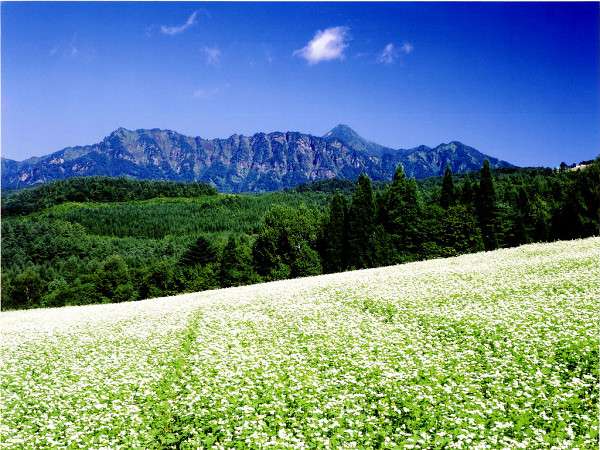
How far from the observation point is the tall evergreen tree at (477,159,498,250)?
76562 mm

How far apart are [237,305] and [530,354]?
20557 mm

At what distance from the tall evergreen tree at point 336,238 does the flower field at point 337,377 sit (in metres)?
52.9

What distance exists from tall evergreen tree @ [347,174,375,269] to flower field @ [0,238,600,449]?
4725 cm

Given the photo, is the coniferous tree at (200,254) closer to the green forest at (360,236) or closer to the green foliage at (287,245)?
the green forest at (360,236)

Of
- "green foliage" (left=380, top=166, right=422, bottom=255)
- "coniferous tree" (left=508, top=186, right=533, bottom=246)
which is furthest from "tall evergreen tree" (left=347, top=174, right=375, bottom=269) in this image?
"coniferous tree" (left=508, top=186, right=533, bottom=246)

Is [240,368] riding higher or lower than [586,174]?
lower

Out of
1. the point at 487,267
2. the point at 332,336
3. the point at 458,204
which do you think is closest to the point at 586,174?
the point at 458,204

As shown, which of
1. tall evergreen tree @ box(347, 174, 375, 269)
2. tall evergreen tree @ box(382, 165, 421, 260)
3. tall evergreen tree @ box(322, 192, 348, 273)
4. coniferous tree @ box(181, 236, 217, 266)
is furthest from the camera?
coniferous tree @ box(181, 236, 217, 266)

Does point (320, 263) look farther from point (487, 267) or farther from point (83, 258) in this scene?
point (83, 258)

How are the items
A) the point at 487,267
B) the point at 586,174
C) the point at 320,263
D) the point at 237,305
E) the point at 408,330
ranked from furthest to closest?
the point at 320,263 < the point at 586,174 < the point at 487,267 < the point at 237,305 < the point at 408,330

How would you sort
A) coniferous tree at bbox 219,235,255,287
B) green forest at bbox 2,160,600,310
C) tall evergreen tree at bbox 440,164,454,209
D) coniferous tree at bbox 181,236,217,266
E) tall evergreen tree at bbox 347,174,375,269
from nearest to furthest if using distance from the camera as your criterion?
green forest at bbox 2,160,600,310 → tall evergreen tree at bbox 347,174,375,269 → tall evergreen tree at bbox 440,164,454,209 → coniferous tree at bbox 219,235,255,287 → coniferous tree at bbox 181,236,217,266

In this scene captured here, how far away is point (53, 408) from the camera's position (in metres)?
14.5

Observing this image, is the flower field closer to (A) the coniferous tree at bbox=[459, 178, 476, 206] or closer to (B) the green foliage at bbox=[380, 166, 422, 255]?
(B) the green foliage at bbox=[380, 166, 422, 255]

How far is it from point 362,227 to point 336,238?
6.65 m
